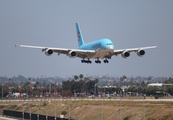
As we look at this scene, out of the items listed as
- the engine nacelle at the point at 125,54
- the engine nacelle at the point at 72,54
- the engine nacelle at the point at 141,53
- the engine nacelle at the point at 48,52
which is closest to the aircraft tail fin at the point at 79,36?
the engine nacelle at the point at 72,54

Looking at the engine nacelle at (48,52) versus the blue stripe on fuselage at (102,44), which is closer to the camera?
the engine nacelle at (48,52)

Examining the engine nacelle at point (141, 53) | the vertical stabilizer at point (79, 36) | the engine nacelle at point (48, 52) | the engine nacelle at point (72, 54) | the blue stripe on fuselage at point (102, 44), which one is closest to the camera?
the engine nacelle at point (48, 52)

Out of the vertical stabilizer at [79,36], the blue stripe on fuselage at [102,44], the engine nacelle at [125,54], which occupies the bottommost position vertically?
the engine nacelle at [125,54]

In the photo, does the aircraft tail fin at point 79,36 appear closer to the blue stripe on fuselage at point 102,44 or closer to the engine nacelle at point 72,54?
the blue stripe on fuselage at point 102,44

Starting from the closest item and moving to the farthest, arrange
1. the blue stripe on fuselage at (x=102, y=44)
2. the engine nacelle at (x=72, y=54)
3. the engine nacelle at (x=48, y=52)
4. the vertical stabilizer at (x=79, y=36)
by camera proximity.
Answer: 1. the engine nacelle at (x=48, y=52)
2. the blue stripe on fuselage at (x=102, y=44)
3. the engine nacelle at (x=72, y=54)
4. the vertical stabilizer at (x=79, y=36)

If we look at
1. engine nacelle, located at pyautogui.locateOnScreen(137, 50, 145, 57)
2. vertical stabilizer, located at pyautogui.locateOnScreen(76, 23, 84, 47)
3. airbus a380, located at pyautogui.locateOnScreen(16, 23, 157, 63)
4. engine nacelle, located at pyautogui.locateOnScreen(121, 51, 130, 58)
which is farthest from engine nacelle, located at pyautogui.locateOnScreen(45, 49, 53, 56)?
vertical stabilizer, located at pyautogui.locateOnScreen(76, 23, 84, 47)

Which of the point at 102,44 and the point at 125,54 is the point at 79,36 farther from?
the point at 125,54

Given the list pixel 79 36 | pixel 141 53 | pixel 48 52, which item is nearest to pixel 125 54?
pixel 141 53

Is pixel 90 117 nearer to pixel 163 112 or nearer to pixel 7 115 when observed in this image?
pixel 163 112

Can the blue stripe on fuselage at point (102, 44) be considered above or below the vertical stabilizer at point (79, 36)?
below

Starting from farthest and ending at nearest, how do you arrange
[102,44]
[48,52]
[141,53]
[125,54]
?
[125,54] < [102,44] < [141,53] < [48,52]

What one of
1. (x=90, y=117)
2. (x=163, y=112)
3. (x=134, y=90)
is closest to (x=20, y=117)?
(x=90, y=117)
